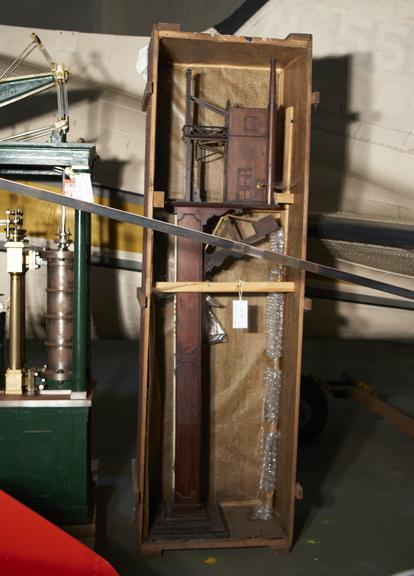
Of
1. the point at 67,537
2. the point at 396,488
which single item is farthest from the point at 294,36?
the point at 396,488

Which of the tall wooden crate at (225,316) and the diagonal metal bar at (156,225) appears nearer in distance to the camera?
the diagonal metal bar at (156,225)

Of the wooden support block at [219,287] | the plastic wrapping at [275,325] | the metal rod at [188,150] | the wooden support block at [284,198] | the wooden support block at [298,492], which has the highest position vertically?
the metal rod at [188,150]

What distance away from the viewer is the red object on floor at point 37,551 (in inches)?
62.4

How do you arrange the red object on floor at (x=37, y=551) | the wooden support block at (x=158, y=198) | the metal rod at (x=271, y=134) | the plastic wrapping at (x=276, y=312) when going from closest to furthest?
1. the red object on floor at (x=37, y=551)
2. the wooden support block at (x=158, y=198)
3. the metal rod at (x=271, y=134)
4. the plastic wrapping at (x=276, y=312)

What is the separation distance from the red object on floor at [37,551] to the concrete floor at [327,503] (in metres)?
0.68

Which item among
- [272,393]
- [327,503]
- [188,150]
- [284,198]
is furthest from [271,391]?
[188,150]

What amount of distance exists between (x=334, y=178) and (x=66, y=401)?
7.21ft

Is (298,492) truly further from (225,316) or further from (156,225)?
(156,225)

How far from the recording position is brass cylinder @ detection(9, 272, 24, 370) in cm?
248

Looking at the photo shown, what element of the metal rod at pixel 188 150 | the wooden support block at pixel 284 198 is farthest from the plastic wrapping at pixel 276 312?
the metal rod at pixel 188 150

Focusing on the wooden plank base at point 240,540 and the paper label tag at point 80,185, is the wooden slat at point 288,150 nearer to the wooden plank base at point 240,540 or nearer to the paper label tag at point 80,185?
the paper label tag at point 80,185

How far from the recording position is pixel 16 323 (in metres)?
2.49

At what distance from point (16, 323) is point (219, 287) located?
815 millimetres

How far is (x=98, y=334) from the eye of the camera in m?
4.40
